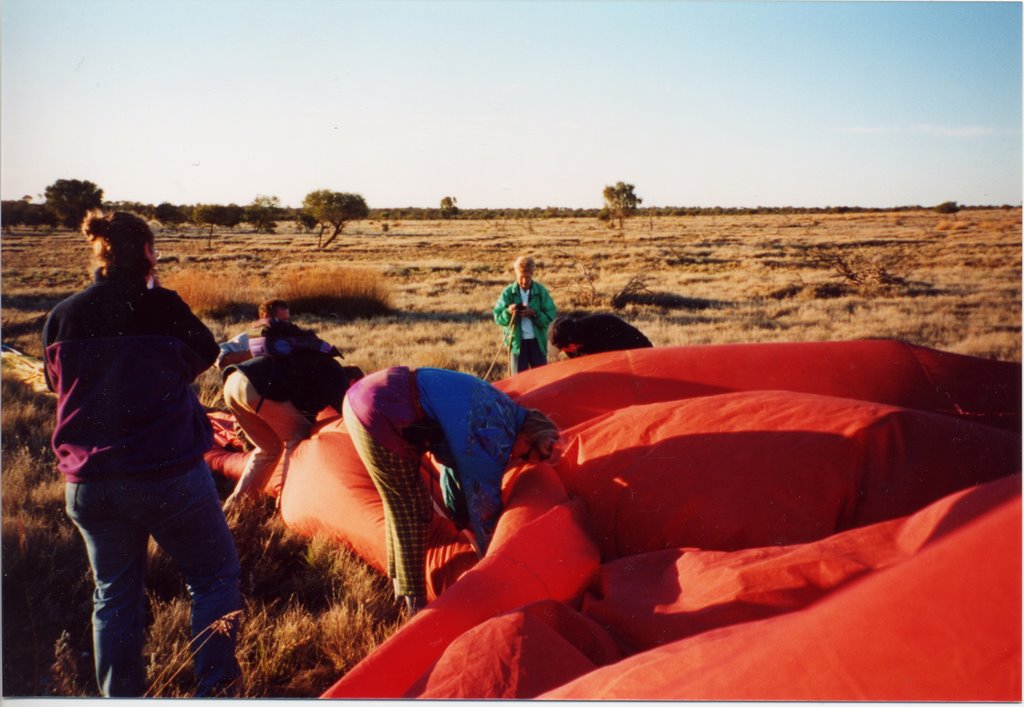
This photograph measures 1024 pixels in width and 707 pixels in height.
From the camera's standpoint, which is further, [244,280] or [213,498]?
[244,280]

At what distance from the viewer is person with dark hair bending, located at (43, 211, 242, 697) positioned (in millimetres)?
2059

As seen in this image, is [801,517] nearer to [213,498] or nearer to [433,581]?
[433,581]

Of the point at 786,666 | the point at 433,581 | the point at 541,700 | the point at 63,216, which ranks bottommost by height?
the point at 433,581

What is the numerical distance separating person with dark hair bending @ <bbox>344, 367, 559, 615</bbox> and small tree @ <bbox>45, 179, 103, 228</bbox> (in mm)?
2253

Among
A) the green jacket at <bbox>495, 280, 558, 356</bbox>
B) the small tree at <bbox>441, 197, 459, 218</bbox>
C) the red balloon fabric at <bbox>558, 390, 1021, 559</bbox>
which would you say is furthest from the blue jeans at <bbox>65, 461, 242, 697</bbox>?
the green jacket at <bbox>495, 280, 558, 356</bbox>

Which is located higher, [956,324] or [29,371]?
[956,324]

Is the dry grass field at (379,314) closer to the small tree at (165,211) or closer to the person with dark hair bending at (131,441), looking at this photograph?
the person with dark hair bending at (131,441)

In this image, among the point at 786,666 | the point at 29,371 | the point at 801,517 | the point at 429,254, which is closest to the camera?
the point at 786,666

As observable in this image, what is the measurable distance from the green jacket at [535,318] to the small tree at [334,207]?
1728cm

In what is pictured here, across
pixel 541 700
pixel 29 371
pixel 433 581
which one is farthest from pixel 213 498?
pixel 29 371

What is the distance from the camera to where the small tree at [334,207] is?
22.2 meters

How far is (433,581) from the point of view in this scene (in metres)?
2.74

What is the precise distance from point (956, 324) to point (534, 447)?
5.53 meters

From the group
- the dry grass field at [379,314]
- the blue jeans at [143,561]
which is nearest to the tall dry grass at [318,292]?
the dry grass field at [379,314]
